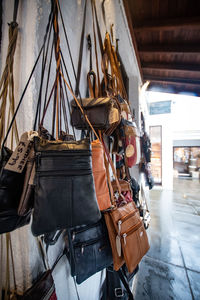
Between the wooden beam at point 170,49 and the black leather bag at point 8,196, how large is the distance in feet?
10.0

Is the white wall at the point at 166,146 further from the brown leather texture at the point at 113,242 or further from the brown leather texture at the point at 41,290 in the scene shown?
the brown leather texture at the point at 41,290

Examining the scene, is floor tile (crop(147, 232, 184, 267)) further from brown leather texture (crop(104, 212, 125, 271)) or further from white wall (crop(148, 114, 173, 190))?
white wall (crop(148, 114, 173, 190))

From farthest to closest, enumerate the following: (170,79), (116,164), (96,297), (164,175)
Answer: (164,175) < (170,79) < (116,164) < (96,297)

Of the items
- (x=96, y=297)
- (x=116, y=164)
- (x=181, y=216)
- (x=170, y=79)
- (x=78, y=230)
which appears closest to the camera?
(x=78, y=230)

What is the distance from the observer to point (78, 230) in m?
0.70

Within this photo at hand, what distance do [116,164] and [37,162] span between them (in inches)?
45.4

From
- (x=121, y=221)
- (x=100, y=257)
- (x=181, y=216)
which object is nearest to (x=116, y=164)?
(x=121, y=221)

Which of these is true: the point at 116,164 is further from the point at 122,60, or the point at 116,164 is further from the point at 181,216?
the point at 181,216

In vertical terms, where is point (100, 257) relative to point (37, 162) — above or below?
below

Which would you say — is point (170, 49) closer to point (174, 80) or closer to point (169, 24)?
point (169, 24)

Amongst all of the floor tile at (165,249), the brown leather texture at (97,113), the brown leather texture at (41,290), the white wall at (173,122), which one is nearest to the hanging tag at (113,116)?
the brown leather texture at (97,113)

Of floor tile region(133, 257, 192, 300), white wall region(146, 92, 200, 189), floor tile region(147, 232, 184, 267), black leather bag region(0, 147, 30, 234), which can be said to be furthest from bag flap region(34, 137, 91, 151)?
white wall region(146, 92, 200, 189)

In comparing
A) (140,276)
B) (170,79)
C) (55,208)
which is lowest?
(140,276)

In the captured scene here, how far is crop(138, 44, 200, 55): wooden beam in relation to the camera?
92.2 inches
